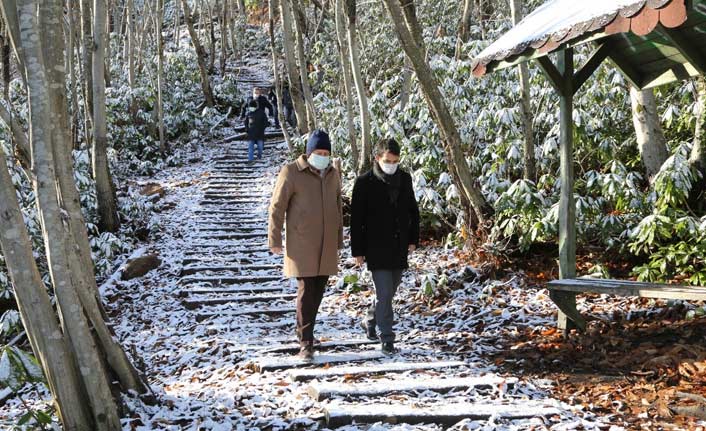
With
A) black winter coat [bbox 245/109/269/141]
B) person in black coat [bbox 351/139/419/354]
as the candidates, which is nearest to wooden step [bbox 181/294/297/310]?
person in black coat [bbox 351/139/419/354]

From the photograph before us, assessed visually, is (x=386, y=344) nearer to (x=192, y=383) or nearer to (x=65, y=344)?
(x=192, y=383)

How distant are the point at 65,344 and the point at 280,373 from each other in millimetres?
1782

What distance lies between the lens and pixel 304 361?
509 cm

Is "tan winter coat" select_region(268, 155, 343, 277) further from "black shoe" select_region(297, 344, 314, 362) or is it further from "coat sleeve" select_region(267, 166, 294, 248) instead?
"black shoe" select_region(297, 344, 314, 362)

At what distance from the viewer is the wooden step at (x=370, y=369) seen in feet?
15.4

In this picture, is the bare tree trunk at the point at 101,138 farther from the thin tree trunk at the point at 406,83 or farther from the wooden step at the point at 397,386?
the wooden step at the point at 397,386

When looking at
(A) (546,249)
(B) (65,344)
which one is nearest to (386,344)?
(B) (65,344)

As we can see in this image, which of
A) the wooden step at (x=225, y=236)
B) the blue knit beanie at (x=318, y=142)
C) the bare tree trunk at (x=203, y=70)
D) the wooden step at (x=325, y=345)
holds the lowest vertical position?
the wooden step at (x=325, y=345)

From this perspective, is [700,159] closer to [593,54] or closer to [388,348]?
[593,54]

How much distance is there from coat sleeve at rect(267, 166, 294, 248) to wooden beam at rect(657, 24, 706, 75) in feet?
10.4

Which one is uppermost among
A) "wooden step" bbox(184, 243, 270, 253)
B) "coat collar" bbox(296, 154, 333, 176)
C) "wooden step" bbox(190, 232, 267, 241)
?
"coat collar" bbox(296, 154, 333, 176)

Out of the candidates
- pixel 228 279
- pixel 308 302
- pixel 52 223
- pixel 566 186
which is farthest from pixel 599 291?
pixel 228 279

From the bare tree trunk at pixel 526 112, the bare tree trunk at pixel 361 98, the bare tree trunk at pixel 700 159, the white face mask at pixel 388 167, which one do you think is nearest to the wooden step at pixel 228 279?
the bare tree trunk at pixel 361 98

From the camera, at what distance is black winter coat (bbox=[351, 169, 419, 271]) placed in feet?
16.9
